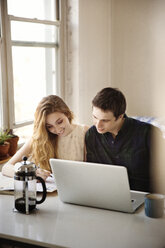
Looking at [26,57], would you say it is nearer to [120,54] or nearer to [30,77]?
[30,77]

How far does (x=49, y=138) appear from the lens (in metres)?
2.19

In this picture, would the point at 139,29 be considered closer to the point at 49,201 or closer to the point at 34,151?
the point at 34,151

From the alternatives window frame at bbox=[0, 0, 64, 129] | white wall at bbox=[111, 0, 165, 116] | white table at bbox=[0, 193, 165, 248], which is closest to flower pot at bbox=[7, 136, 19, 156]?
window frame at bbox=[0, 0, 64, 129]

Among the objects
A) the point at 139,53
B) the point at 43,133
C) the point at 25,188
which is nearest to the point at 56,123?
the point at 43,133

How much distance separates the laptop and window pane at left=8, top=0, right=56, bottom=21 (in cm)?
183

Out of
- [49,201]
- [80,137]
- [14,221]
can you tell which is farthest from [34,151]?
[14,221]

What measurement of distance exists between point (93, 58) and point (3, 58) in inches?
46.0

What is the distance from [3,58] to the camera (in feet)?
9.51

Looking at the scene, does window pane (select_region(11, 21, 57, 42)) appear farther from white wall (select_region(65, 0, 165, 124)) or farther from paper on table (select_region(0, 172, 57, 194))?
paper on table (select_region(0, 172, 57, 194))

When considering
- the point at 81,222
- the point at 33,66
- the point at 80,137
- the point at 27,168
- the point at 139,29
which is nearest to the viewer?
the point at 81,222

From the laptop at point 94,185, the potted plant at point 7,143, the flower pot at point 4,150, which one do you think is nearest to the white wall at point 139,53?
the potted plant at point 7,143

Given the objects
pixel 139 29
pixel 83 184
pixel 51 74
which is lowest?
pixel 83 184

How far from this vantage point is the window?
293 centimetres

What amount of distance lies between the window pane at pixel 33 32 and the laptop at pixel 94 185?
1.75 metres
